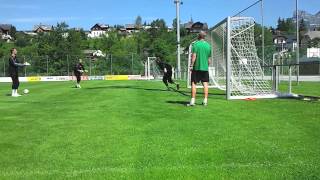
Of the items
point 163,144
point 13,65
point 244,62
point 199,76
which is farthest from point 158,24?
point 163,144

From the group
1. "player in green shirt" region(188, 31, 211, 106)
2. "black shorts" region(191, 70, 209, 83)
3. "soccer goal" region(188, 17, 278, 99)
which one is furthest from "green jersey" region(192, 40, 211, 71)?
"soccer goal" region(188, 17, 278, 99)

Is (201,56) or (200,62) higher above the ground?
(201,56)

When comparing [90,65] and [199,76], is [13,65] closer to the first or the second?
[199,76]

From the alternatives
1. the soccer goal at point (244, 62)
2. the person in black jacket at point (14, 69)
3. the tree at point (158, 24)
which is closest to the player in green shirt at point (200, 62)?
the soccer goal at point (244, 62)

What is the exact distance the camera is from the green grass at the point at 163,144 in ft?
21.3

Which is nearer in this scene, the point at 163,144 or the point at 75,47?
the point at 163,144

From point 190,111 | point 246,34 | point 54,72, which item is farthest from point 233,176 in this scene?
point 54,72

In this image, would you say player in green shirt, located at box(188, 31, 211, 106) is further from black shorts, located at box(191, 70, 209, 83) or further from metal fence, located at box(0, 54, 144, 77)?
metal fence, located at box(0, 54, 144, 77)

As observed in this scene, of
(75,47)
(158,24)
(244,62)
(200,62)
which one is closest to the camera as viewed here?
(200,62)

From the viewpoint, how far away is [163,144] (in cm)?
808

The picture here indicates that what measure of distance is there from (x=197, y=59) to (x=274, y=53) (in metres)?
12.5

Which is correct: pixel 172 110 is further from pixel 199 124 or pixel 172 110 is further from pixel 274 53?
pixel 274 53

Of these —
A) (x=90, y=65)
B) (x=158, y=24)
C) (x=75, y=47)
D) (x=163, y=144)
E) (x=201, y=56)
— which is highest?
(x=158, y=24)

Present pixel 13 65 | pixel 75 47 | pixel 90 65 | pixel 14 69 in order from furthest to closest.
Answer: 1. pixel 75 47
2. pixel 90 65
3. pixel 14 69
4. pixel 13 65
